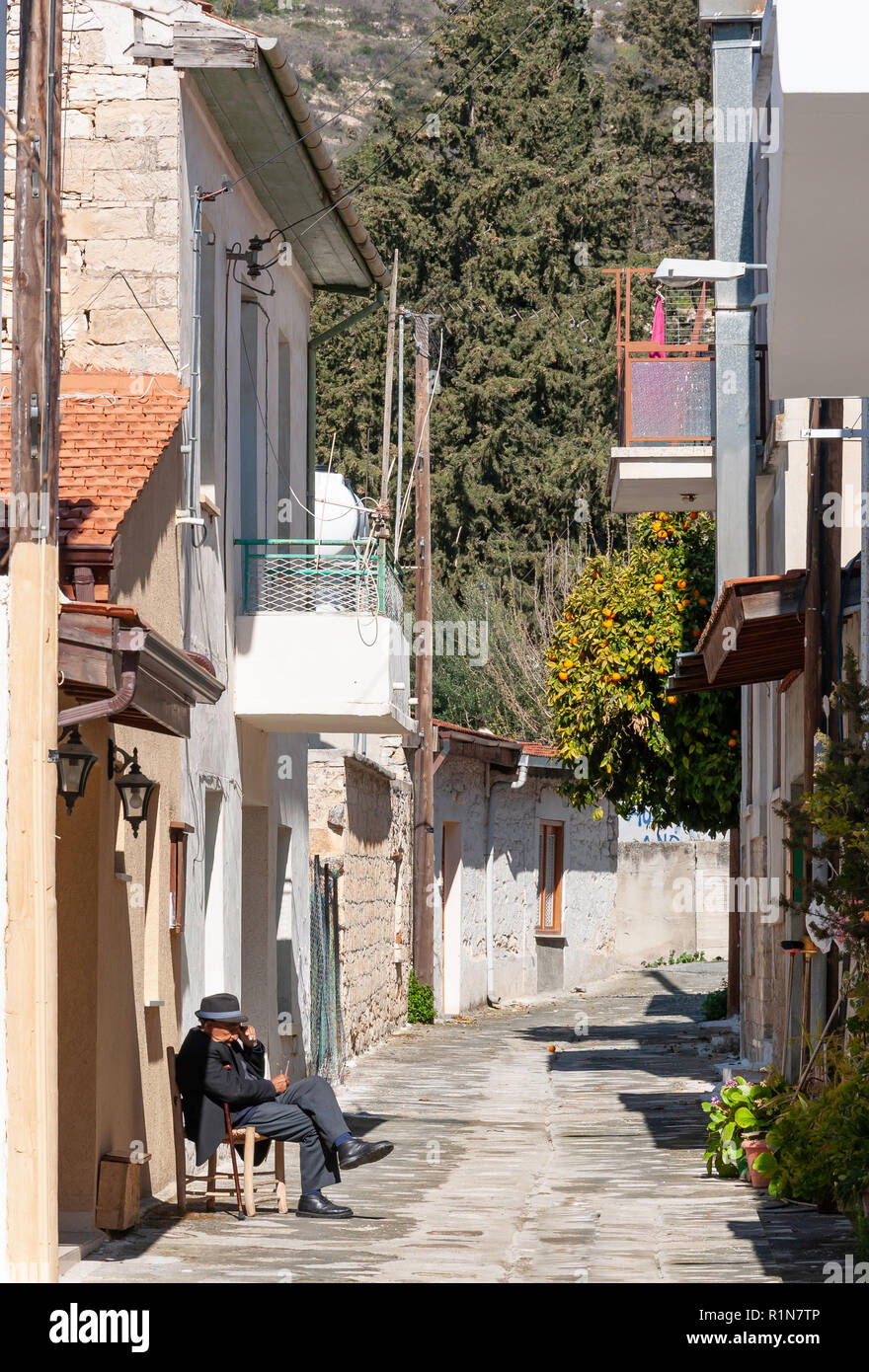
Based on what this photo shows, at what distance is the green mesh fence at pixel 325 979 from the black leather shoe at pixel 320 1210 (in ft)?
21.6

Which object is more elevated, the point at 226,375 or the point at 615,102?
the point at 615,102

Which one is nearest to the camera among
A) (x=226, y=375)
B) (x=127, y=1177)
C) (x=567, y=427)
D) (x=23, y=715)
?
(x=23, y=715)

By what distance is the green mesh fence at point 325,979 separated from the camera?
16547 millimetres

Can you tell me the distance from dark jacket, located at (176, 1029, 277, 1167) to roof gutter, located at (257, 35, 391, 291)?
545 centimetres

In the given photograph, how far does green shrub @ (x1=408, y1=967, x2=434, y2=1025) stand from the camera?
23.5 meters

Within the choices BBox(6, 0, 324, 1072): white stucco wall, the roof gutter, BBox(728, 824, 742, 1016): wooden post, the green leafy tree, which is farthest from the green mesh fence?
the green leafy tree

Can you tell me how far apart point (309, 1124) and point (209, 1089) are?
53 cm

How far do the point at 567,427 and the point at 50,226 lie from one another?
32.5 m

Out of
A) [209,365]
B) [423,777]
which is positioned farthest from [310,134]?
[423,777]

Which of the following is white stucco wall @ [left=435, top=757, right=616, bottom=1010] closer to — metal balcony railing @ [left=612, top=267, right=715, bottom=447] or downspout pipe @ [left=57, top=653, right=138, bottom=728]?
metal balcony railing @ [left=612, top=267, right=715, bottom=447]

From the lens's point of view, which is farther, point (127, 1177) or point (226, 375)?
point (226, 375)
